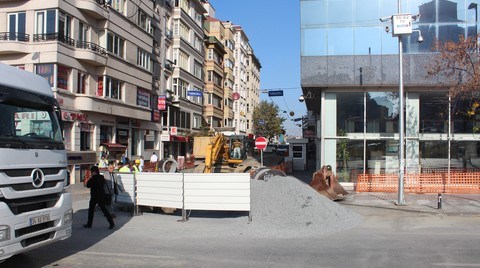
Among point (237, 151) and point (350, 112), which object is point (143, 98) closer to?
point (237, 151)

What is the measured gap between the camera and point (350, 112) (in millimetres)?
21828

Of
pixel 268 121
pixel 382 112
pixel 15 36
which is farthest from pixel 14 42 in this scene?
pixel 268 121

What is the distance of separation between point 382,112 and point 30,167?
723 inches

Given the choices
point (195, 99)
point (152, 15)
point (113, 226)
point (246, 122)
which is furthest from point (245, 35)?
point (113, 226)

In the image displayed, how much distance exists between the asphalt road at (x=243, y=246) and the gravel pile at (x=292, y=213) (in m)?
0.40

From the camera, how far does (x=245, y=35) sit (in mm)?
89938

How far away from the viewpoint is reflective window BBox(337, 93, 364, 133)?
21766 millimetres

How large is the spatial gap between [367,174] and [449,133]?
4.57m

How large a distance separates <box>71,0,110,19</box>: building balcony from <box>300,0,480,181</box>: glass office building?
14.3 m

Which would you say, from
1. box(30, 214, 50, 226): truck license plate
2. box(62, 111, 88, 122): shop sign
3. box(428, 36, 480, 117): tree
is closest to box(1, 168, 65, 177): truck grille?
box(30, 214, 50, 226): truck license plate

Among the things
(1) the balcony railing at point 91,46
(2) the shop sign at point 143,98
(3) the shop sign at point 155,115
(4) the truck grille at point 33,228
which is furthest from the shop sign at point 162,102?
(4) the truck grille at point 33,228

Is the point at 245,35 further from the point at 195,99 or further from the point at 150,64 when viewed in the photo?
the point at 150,64

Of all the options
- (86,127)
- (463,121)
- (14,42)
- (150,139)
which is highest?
(14,42)

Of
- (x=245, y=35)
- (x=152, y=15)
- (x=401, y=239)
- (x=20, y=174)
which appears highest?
(x=245, y=35)
